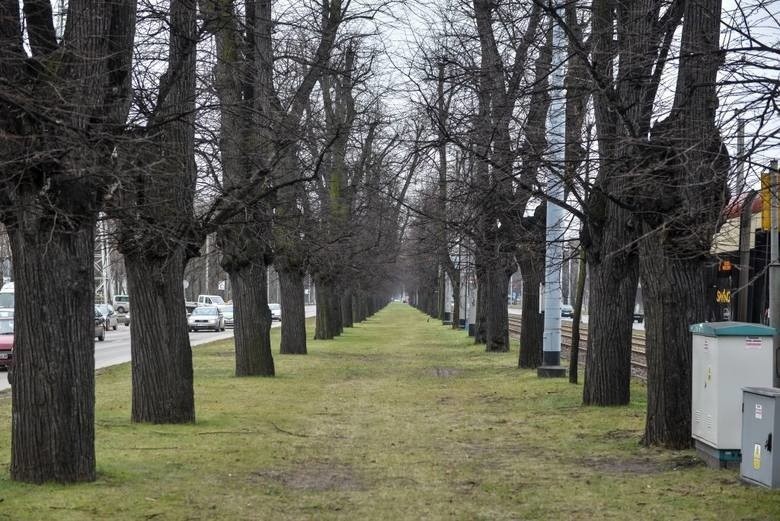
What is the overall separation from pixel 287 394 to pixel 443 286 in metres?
49.7

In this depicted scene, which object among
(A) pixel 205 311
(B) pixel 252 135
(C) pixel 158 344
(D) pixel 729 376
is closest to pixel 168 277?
(C) pixel 158 344

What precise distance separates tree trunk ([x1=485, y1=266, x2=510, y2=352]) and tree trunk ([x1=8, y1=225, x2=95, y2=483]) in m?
23.4

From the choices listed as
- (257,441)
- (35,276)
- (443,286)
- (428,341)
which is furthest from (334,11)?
(443,286)

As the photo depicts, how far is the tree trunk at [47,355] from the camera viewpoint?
922 cm

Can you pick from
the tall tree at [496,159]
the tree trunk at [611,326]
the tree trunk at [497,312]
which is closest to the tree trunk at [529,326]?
the tall tree at [496,159]

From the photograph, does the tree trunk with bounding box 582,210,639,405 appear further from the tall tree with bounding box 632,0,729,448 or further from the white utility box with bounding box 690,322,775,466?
the white utility box with bounding box 690,322,775,466

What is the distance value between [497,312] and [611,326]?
17292 mm

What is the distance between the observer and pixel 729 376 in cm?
1055

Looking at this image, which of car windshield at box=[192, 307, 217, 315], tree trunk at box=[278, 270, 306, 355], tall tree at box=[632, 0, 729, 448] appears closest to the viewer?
tall tree at box=[632, 0, 729, 448]

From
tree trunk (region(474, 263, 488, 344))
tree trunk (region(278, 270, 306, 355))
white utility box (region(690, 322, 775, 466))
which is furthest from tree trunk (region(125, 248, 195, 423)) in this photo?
tree trunk (region(474, 263, 488, 344))

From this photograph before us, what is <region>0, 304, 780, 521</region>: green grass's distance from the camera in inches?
347

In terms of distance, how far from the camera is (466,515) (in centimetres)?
870

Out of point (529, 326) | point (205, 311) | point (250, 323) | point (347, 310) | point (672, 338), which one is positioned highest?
point (672, 338)

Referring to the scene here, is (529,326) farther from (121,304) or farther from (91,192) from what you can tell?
(121,304)
